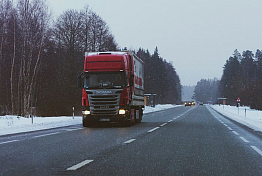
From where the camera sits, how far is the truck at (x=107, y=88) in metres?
17.1

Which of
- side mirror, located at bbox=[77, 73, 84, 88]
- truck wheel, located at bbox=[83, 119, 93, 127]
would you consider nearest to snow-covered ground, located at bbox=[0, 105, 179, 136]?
truck wheel, located at bbox=[83, 119, 93, 127]

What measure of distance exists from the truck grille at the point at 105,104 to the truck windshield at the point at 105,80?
48 centimetres

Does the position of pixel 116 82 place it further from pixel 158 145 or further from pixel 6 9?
pixel 6 9

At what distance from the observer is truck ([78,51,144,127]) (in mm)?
17109

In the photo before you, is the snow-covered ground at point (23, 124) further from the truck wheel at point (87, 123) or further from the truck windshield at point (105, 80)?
the truck windshield at point (105, 80)

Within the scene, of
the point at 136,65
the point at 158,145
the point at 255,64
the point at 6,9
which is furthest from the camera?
the point at 255,64

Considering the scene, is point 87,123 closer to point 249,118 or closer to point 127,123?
point 127,123

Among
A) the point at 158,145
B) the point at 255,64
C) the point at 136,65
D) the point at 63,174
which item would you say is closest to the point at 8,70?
the point at 136,65

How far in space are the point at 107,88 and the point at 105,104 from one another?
752 mm

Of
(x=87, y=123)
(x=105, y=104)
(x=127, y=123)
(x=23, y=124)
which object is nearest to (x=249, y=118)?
(x=127, y=123)

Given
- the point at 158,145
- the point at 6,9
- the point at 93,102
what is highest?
the point at 6,9

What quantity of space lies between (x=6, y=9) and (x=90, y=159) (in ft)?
101

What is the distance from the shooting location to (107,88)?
675 inches

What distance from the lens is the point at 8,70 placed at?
41.1 meters
